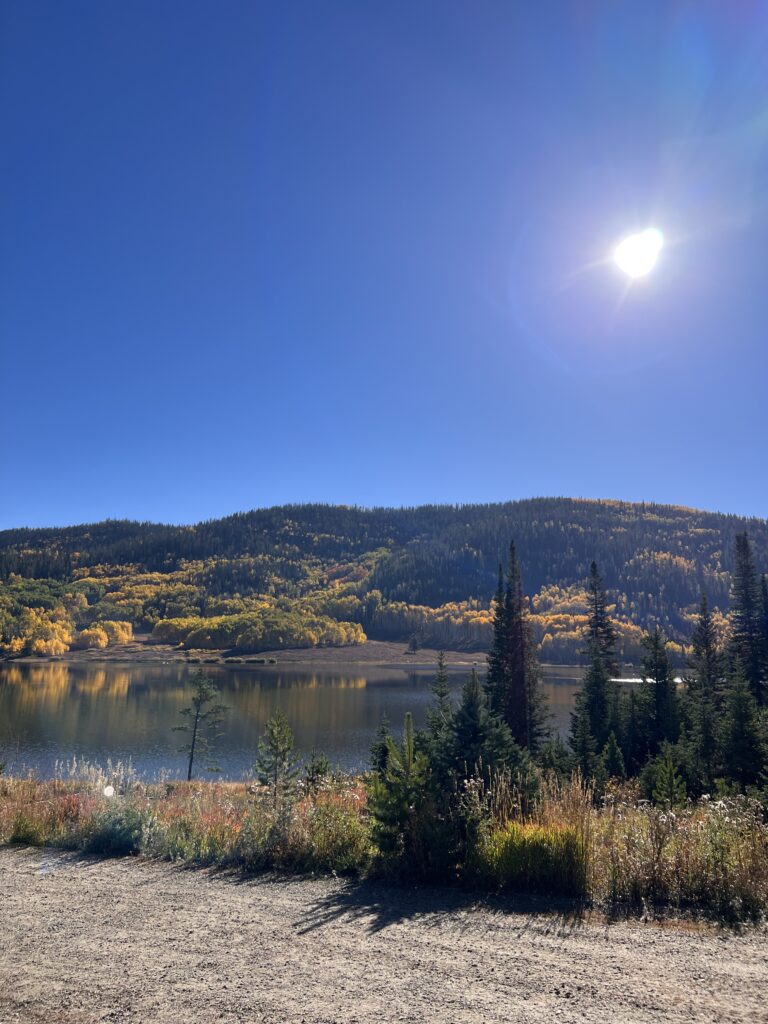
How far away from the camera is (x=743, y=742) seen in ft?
61.6

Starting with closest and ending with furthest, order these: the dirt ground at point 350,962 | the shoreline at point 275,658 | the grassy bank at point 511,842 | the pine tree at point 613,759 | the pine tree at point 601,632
→ the dirt ground at point 350,962 → the grassy bank at point 511,842 → the pine tree at point 613,759 → the pine tree at point 601,632 → the shoreline at point 275,658

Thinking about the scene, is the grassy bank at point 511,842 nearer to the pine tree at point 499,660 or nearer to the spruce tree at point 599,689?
the spruce tree at point 599,689

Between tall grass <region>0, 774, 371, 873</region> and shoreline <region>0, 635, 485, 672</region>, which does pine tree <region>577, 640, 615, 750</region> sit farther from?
shoreline <region>0, 635, 485, 672</region>

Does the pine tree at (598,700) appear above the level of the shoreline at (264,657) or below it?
above

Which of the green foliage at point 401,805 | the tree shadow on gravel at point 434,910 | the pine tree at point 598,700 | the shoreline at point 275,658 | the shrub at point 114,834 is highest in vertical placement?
the green foliage at point 401,805

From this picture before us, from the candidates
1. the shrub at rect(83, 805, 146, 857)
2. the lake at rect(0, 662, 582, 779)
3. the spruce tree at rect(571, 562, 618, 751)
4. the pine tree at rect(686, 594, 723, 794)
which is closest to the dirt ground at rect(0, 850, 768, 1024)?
the shrub at rect(83, 805, 146, 857)

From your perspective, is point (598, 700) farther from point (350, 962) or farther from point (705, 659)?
point (350, 962)

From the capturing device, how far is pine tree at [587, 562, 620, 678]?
4059cm

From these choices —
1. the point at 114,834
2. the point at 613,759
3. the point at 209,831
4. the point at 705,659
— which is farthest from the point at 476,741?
the point at 705,659

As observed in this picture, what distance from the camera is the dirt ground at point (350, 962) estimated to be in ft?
12.5

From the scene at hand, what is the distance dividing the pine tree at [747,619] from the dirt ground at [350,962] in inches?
1411

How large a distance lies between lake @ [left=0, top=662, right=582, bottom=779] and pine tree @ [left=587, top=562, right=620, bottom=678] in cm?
528

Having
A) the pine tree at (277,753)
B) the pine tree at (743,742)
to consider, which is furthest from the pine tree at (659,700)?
the pine tree at (277,753)

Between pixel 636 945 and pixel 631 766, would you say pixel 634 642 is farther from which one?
pixel 636 945
